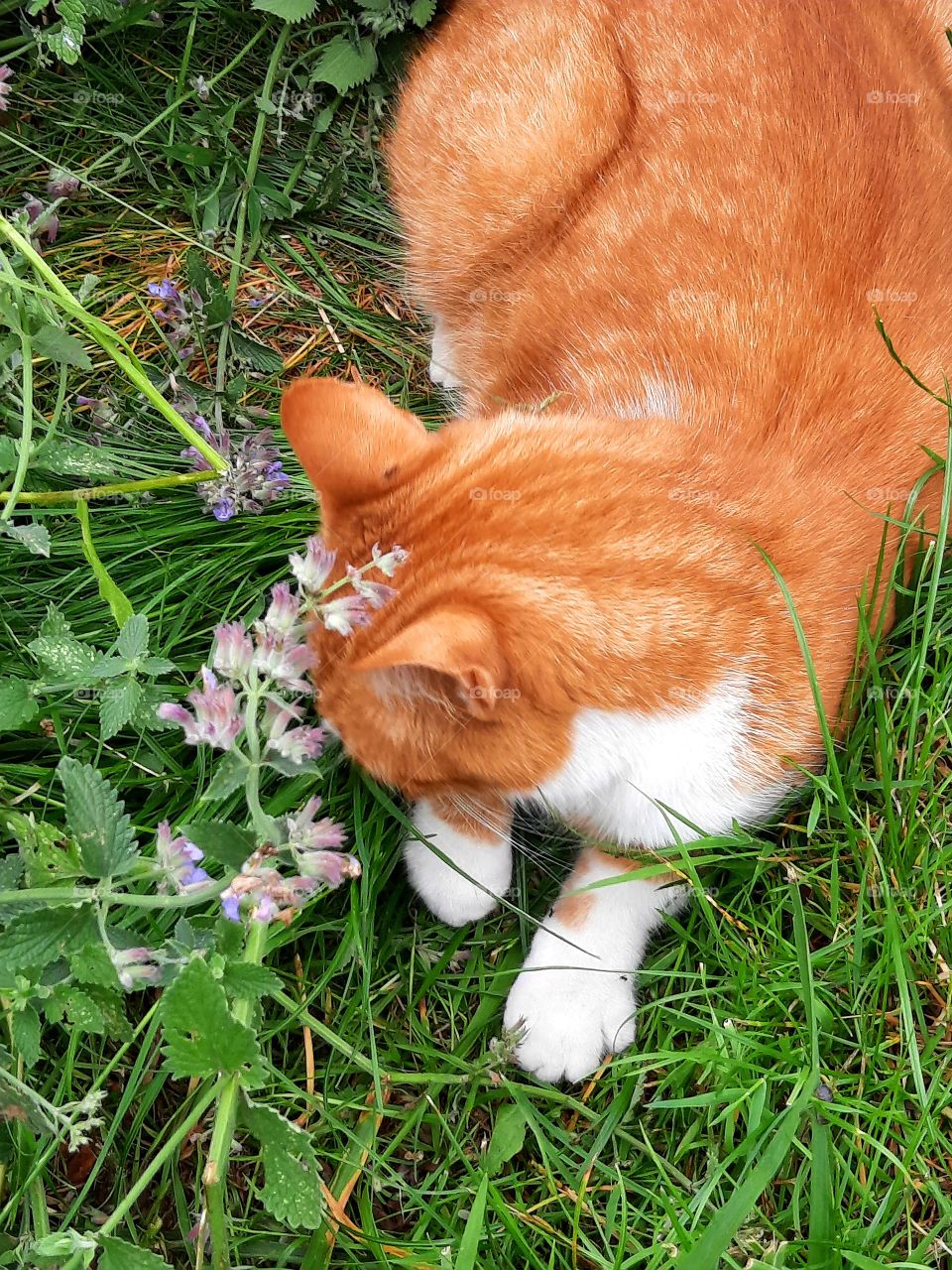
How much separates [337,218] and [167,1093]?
7.39 ft

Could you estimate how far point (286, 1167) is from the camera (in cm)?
134

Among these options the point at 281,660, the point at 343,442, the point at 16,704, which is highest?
the point at 343,442

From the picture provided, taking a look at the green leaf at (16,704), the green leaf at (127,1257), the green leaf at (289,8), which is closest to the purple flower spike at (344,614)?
the green leaf at (16,704)

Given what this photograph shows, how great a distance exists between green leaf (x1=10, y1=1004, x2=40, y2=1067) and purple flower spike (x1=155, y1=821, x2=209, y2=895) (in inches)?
14.0

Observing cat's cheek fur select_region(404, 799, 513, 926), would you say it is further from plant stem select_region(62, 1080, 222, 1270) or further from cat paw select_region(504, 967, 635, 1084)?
plant stem select_region(62, 1080, 222, 1270)

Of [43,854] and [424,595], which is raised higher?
[424,595]

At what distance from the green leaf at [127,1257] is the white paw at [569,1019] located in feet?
2.75

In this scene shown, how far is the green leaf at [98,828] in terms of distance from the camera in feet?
4.70

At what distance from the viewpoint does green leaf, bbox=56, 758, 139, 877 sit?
143 centimetres

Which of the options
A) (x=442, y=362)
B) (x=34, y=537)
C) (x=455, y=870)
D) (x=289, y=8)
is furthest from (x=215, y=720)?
(x=289, y=8)

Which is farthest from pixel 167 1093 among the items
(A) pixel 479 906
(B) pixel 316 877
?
(B) pixel 316 877

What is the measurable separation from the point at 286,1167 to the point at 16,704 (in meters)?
0.94

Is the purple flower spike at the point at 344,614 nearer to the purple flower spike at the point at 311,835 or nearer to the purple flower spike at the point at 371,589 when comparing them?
the purple flower spike at the point at 371,589

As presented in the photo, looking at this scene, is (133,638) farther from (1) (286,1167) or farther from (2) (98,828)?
(1) (286,1167)
